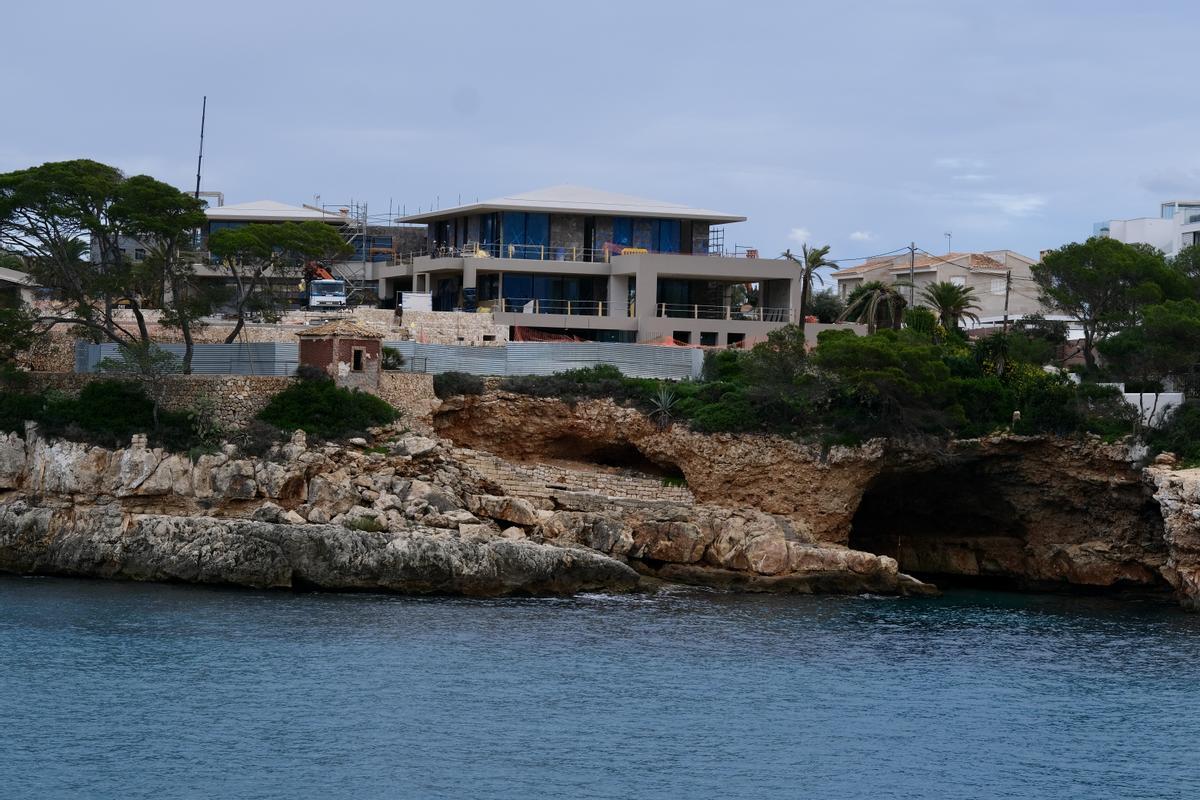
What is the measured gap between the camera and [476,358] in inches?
2307

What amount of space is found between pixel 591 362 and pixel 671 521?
943 cm

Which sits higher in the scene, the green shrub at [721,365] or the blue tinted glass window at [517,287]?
the blue tinted glass window at [517,287]

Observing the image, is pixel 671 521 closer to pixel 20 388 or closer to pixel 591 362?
pixel 591 362

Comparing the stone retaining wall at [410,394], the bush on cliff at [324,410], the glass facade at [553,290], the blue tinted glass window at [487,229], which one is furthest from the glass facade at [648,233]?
the bush on cliff at [324,410]

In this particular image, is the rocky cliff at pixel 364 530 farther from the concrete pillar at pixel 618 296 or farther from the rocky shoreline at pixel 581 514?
the concrete pillar at pixel 618 296

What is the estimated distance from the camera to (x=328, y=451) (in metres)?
51.8

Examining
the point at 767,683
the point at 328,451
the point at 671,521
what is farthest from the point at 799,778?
the point at 328,451

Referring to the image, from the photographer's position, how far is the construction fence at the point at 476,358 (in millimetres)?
56781

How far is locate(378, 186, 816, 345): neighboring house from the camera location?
227 feet

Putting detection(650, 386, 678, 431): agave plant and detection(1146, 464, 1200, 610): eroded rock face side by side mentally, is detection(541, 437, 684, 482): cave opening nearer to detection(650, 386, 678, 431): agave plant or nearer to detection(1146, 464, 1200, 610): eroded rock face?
detection(650, 386, 678, 431): agave plant

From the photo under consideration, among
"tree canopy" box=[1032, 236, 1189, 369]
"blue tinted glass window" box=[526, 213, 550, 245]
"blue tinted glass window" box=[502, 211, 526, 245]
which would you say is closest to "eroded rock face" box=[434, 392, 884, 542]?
"tree canopy" box=[1032, 236, 1189, 369]

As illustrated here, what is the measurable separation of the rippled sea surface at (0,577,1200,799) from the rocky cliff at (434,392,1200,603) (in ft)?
19.2

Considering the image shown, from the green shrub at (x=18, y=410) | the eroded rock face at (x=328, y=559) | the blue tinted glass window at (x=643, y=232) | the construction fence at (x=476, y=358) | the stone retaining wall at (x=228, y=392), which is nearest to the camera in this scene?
the eroded rock face at (x=328, y=559)

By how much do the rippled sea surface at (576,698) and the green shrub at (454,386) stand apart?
10.3 m
